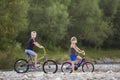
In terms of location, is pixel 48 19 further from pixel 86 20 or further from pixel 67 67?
pixel 67 67

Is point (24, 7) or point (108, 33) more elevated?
point (24, 7)

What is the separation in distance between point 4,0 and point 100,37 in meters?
33.8

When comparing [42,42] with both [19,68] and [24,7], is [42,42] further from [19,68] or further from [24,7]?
[19,68]

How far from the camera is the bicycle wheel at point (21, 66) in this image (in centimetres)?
2425

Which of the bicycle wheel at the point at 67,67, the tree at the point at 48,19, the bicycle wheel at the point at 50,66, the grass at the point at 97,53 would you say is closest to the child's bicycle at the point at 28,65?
the bicycle wheel at the point at 50,66

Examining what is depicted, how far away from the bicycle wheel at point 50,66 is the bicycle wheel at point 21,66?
42.0 inches

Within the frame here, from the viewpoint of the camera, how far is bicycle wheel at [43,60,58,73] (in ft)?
78.1

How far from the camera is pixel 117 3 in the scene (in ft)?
294

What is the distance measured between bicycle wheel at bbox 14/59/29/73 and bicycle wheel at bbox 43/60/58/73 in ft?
3.50

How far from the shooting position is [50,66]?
937 inches

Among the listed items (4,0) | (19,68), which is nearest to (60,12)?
(4,0)

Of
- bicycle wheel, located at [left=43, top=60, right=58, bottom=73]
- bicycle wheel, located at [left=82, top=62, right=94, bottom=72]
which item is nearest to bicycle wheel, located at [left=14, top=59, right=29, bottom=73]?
bicycle wheel, located at [left=43, top=60, right=58, bottom=73]

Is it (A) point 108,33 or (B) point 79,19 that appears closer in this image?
(B) point 79,19

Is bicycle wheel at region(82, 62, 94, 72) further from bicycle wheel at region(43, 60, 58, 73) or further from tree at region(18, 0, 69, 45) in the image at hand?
tree at region(18, 0, 69, 45)
